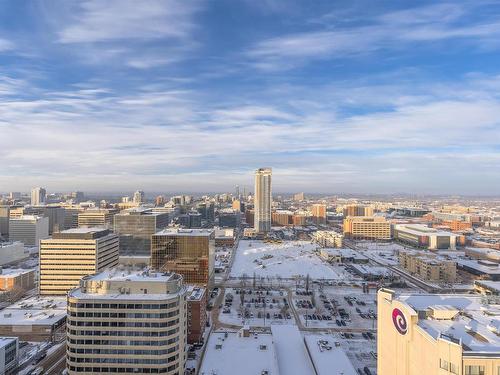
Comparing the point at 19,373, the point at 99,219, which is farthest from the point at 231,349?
the point at 99,219

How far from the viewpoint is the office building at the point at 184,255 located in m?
64.4

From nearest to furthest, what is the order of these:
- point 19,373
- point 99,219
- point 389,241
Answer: point 19,373 < point 99,219 < point 389,241

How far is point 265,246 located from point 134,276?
98180mm

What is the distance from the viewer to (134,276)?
114 feet

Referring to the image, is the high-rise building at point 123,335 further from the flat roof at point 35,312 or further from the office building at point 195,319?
the flat roof at point 35,312

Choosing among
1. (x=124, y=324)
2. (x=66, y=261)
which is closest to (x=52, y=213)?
(x=66, y=261)

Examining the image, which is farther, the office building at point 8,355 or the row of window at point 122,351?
the office building at point 8,355

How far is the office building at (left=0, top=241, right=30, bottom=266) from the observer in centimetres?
9256

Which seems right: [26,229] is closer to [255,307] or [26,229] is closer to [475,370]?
[255,307]

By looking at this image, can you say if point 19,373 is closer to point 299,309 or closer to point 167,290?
point 167,290

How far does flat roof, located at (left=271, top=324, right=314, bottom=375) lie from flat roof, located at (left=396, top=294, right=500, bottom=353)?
18999mm

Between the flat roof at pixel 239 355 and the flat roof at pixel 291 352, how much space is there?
78cm

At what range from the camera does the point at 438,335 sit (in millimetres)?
17234

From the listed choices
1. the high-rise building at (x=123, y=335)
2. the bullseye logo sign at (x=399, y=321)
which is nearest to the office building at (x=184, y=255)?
the high-rise building at (x=123, y=335)
